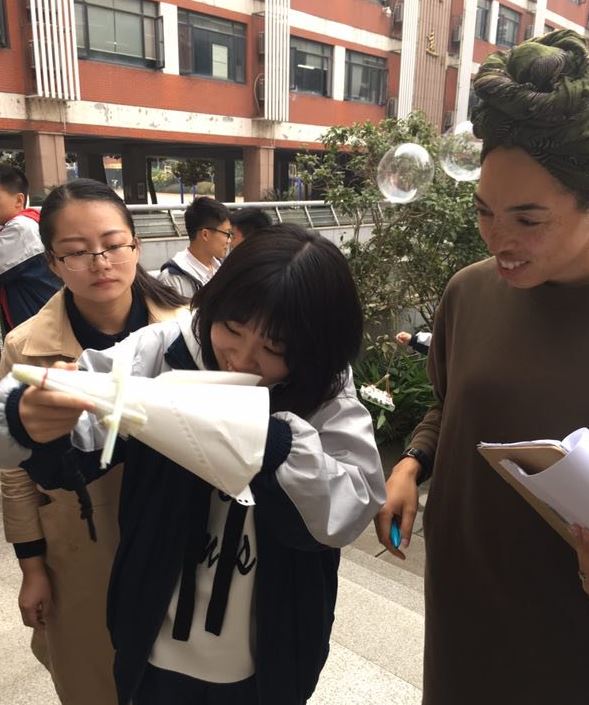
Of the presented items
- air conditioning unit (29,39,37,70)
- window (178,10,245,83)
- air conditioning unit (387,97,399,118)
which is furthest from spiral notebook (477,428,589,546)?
air conditioning unit (387,97,399,118)

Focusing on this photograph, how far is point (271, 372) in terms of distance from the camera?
1131 millimetres

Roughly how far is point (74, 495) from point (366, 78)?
22.3 m

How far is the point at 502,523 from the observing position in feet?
4.12

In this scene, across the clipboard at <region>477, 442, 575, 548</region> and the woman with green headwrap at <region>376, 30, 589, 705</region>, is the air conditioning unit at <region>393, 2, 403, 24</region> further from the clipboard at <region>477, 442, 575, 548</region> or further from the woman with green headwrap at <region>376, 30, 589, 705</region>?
the clipboard at <region>477, 442, 575, 548</region>

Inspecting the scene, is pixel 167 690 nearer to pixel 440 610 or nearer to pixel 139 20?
pixel 440 610

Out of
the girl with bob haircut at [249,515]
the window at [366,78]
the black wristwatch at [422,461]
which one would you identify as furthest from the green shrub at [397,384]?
the window at [366,78]

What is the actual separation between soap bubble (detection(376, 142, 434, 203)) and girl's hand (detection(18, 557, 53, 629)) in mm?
3834

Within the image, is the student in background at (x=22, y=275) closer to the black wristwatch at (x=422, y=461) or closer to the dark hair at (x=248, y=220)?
the dark hair at (x=248, y=220)

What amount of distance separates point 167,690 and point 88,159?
2126 centimetres

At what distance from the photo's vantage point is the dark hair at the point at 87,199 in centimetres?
162

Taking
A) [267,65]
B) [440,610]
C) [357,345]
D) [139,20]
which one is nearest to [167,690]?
[440,610]

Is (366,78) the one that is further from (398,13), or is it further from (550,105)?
(550,105)

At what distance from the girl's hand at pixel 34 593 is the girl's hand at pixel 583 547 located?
4.19 feet

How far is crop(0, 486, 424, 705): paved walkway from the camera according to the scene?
7.08 ft
